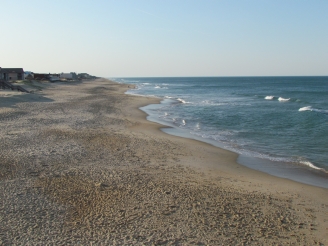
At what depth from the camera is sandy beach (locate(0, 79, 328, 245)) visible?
24.0 ft

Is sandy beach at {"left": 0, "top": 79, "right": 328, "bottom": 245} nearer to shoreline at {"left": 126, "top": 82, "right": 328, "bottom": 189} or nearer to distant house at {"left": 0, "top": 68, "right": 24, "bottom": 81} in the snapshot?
shoreline at {"left": 126, "top": 82, "right": 328, "bottom": 189}

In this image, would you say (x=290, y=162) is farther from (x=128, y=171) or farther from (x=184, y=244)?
(x=184, y=244)

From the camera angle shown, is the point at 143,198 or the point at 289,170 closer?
the point at 143,198

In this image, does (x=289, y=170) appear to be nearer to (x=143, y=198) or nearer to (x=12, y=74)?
(x=143, y=198)

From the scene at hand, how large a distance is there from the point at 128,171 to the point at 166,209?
3.58m

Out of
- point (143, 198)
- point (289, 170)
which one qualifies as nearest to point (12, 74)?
point (289, 170)

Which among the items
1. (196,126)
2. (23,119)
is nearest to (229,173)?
(196,126)

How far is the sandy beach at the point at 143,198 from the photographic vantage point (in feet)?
24.0

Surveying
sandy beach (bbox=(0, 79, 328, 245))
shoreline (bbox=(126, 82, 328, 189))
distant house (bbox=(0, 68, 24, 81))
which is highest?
distant house (bbox=(0, 68, 24, 81))

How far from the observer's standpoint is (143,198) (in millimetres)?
9359

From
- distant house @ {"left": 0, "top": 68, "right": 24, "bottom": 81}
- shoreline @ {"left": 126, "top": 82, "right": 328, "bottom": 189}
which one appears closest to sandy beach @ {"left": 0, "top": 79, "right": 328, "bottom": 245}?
shoreline @ {"left": 126, "top": 82, "right": 328, "bottom": 189}

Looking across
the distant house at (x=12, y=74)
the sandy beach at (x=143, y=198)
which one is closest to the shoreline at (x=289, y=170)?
the sandy beach at (x=143, y=198)

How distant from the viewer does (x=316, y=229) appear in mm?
7980

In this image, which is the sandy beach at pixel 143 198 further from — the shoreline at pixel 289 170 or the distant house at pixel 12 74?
the distant house at pixel 12 74
